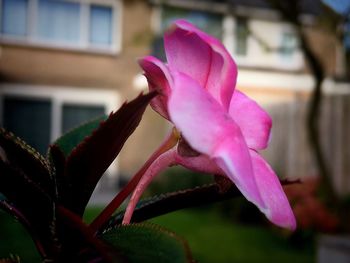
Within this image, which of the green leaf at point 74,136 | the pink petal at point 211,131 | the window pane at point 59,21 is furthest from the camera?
the window pane at point 59,21

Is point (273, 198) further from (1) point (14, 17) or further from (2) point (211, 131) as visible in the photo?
(1) point (14, 17)

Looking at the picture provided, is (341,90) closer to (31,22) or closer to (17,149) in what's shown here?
(31,22)

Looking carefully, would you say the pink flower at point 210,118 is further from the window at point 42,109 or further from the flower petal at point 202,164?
the window at point 42,109

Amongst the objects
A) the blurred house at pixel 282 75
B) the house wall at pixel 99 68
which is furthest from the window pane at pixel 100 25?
the blurred house at pixel 282 75

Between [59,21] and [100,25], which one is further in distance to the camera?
[100,25]

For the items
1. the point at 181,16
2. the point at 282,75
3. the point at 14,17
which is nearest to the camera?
the point at 181,16

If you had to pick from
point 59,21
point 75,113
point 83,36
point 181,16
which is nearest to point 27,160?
point 181,16
